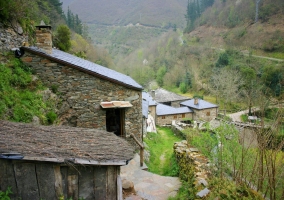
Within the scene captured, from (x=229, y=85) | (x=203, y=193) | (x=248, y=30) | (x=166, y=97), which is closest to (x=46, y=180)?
(x=203, y=193)

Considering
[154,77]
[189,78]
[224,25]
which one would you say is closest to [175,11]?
[224,25]

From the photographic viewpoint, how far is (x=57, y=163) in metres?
2.99

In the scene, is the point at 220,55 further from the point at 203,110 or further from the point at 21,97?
the point at 21,97

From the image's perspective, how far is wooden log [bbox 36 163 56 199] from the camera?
9.78ft

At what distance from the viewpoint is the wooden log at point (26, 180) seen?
291cm

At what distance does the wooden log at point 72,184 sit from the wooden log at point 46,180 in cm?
23

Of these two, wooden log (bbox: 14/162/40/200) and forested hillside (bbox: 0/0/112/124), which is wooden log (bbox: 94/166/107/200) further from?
forested hillside (bbox: 0/0/112/124)

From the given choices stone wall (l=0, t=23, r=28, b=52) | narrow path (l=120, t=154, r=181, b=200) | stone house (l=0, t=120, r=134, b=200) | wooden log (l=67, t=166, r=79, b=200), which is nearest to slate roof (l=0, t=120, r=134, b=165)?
stone house (l=0, t=120, r=134, b=200)

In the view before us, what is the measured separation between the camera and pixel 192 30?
6031 centimetres

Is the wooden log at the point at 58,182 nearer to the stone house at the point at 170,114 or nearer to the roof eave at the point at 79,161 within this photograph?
the roof eave at the point at 79,161

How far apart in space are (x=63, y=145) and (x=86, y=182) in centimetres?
71

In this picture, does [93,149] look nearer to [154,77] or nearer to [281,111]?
[281,111]

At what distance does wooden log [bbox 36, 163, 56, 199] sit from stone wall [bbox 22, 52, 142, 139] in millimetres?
4384

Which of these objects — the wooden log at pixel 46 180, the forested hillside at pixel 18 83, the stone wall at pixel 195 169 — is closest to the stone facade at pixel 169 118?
the stone wall at pixel 195 169
